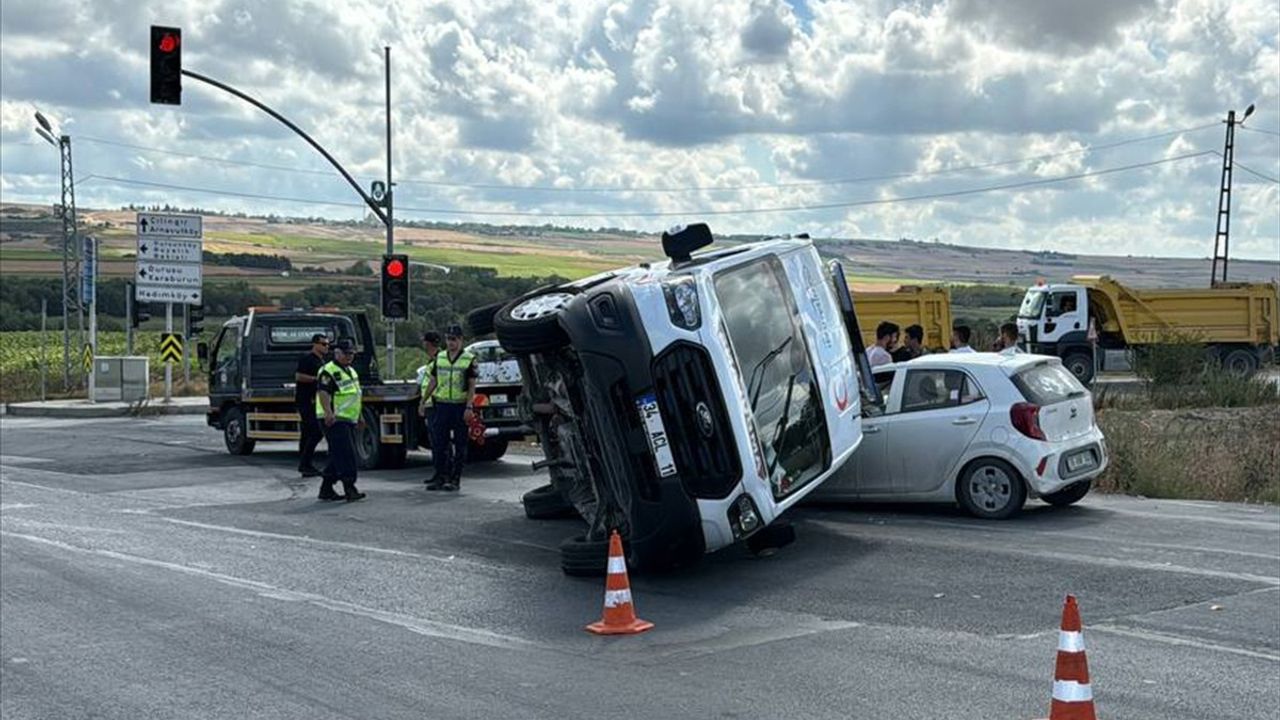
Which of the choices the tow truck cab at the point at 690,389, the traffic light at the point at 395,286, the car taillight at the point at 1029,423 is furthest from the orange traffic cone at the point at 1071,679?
the traffic light at the point at 395,286

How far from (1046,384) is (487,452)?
950cm

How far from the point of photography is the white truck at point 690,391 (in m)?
10.7

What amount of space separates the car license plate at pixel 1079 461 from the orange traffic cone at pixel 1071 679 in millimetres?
8172

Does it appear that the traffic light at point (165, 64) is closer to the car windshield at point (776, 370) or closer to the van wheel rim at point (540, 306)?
the van wheel rim at point (540, 306)

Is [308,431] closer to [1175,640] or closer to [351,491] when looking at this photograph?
[351,491]

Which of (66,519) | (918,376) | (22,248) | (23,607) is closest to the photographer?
(23,607)

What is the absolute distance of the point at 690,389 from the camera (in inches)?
421

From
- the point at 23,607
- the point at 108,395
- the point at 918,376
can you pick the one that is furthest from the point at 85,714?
the point at 108,395

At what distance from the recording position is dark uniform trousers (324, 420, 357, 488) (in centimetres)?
1658

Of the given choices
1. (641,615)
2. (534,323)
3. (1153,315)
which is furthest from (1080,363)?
(641,615)

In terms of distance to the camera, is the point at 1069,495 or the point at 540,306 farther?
the point at 1069,495

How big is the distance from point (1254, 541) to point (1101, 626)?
3.90 metres

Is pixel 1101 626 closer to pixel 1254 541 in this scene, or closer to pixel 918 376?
pixel 1254 541

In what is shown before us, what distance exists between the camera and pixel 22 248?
91438 mm
